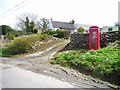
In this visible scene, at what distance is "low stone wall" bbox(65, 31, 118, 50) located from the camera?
70.9 ft

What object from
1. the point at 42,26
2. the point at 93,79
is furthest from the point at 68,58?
the point at 42,26

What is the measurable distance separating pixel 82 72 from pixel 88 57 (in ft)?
6.64

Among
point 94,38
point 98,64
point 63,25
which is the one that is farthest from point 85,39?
point 63,25

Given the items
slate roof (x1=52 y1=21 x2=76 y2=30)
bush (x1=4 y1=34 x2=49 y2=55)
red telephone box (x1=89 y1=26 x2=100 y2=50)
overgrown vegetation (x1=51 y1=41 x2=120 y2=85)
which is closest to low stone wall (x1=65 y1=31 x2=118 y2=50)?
red telephone box (x1=89 y1=26 x2=100 y2=50)

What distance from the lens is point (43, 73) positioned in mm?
13609

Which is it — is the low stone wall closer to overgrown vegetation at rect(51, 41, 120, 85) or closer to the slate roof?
overgrown vegetation at rect(51, 41, 120, 85)

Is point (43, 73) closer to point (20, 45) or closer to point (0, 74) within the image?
point (0, 74)

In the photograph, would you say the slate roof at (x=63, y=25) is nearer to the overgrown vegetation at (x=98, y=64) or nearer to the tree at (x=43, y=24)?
the tree at (x=43, y=24)

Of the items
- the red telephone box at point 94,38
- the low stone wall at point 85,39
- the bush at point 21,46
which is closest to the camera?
the red telephone box at point 94,38

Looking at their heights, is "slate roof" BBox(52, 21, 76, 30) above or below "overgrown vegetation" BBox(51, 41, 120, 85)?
above

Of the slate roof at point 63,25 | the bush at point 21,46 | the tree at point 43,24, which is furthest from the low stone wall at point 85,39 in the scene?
the slate roof at point 63,25

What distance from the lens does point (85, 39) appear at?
23.8 m

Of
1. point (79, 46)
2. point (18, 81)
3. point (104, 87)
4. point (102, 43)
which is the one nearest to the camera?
point (104, 87)

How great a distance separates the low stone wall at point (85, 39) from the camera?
21.6 m
